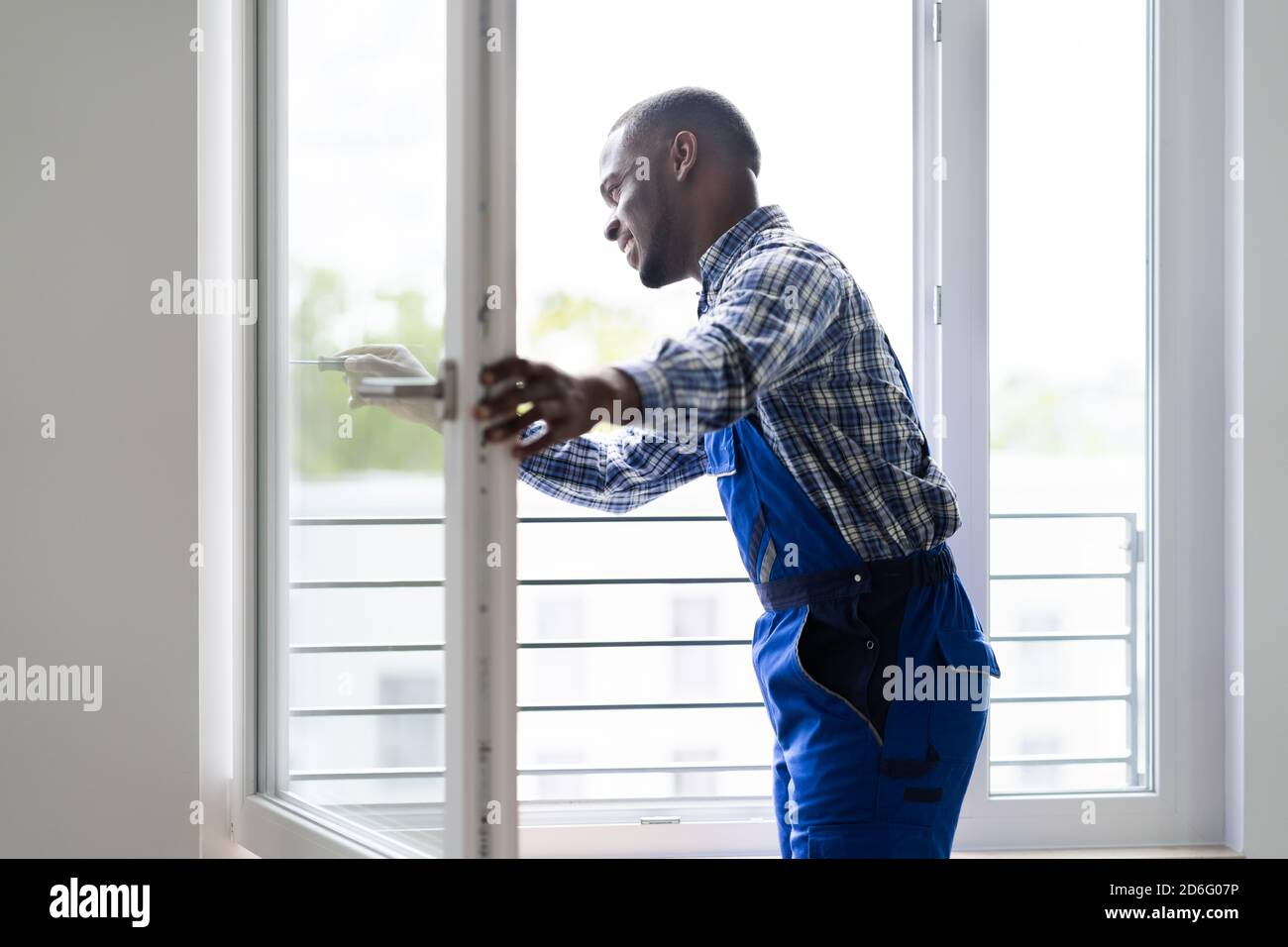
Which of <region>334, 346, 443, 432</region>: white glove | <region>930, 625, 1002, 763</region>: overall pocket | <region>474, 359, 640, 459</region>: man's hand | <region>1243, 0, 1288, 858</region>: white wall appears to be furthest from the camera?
<region>1243, 0, 1288, 858</region>: white wall

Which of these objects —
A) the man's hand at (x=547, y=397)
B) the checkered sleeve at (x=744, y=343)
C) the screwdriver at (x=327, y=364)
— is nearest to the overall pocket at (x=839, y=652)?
the checkered sleeve at (x=744, y=343)

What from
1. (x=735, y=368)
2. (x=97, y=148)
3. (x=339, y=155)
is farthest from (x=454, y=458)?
(x=97, y=148)

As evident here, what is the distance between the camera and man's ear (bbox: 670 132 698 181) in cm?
135

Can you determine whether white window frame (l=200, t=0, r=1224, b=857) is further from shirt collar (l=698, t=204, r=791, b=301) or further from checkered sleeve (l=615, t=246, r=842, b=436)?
checkered sleeve (l=615, t=246, r=842, b=436)

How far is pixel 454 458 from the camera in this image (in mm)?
945

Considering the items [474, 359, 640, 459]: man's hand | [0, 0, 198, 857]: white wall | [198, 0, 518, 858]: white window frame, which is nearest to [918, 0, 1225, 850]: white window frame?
[474, 359, 640, 459]: man's hand

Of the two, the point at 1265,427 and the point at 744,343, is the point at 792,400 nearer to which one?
the point at 744,343

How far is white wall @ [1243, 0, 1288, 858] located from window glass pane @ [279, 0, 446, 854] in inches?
55.4

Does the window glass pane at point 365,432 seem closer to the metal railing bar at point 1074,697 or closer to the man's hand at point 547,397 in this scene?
the man's hand at point 547,397

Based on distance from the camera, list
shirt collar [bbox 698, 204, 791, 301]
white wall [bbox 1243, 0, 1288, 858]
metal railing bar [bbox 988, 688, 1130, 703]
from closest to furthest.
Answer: shirt collar [bbox 698, 204, 791, 301] < white wall [bbox 1243, 0, 1288, 858] < metal railing bar [bbox 988, 688, 1130, 703]

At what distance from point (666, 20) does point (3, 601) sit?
4.65ft

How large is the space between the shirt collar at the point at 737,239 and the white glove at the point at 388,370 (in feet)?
1.42
